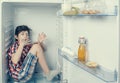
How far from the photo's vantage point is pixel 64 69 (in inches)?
69.6

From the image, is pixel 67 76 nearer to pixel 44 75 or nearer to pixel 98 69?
pixel 44 75

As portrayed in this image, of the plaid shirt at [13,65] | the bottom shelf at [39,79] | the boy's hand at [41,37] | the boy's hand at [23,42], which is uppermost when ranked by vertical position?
the boy's hand at [41,37]

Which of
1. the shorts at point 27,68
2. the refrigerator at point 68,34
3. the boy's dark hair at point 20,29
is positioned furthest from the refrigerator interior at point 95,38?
the boy's dark hair at point 20,29

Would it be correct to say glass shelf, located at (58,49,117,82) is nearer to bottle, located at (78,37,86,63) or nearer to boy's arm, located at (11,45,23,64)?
bottle, located at (78,37,86,63)

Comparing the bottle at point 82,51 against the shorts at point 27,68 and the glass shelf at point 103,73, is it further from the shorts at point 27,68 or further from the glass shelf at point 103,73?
the shorts at point 27,68

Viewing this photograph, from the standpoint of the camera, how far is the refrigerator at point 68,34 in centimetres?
101

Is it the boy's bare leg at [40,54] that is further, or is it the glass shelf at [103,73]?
the boy's bare leg at [40,54]

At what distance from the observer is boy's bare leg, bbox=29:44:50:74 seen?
192 centimetres

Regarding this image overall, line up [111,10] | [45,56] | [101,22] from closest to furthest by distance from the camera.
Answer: [111,10] → [101,22] → [45,56]

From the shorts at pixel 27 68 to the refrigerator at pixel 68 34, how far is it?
3.6 inches

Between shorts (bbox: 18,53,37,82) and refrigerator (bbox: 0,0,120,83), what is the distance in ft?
0.30

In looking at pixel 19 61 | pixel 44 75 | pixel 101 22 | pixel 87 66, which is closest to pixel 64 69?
pixel 44 75

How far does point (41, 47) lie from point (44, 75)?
0.25 metres

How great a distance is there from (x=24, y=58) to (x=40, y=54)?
171 millimetres
